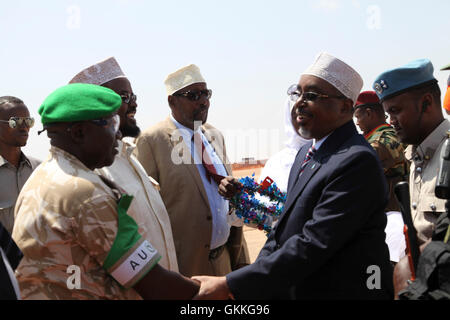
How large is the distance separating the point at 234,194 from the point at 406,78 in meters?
1.92

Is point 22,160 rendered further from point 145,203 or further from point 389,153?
point 389,153

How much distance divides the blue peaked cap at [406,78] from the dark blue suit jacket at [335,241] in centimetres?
109

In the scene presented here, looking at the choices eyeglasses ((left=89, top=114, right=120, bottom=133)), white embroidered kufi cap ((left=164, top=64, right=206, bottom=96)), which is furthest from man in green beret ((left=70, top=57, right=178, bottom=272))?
white embroidered kufi cap ((left=164, top=64, right=206, bottom=96))

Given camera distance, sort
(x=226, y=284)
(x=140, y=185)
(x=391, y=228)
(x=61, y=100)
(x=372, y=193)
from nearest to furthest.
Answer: (x=61, y=100), (x=372, y=193), (x=226, y=284), (x=140, y=185), (x=391, y=228)

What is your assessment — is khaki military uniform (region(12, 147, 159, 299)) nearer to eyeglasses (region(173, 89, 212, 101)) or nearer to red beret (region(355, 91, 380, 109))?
eyeglasses (region(173, 89, 212, 101))

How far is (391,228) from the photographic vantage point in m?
4.59

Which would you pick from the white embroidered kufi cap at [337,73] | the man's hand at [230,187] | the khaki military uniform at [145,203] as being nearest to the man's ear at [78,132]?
the khaki military uniform at [145,203]

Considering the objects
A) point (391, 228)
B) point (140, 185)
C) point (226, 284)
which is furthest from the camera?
point (391, 228)

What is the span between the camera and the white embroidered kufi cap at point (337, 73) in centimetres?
349
